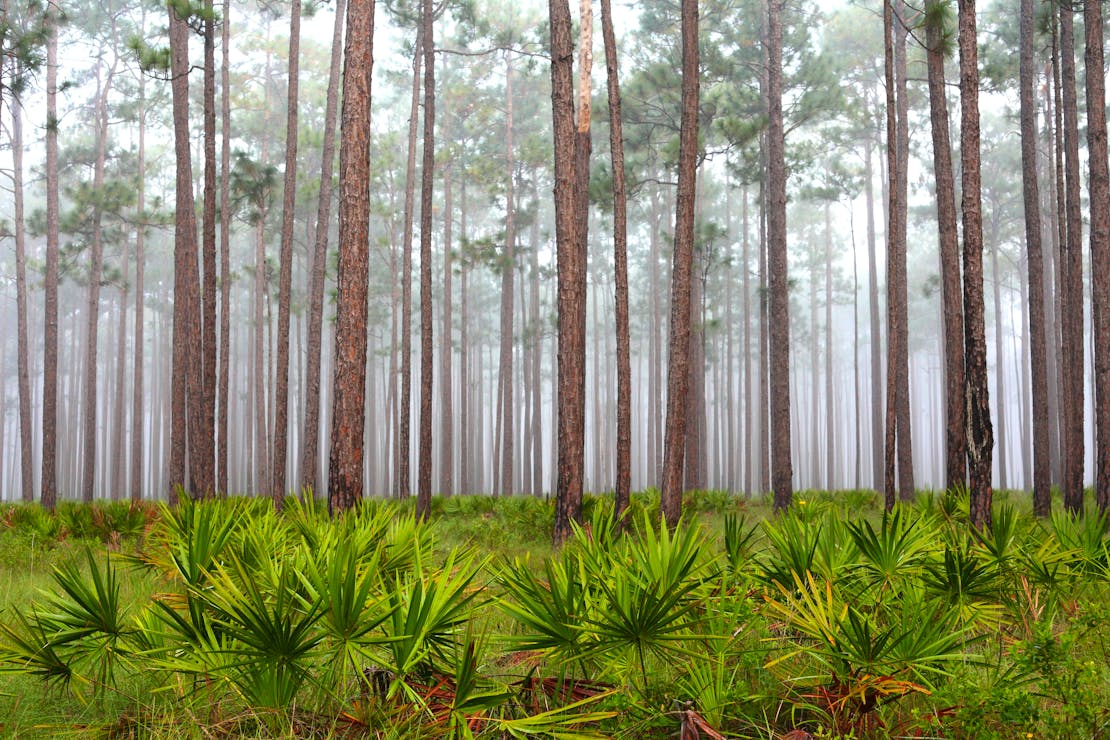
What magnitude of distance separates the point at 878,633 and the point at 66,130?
39.5m

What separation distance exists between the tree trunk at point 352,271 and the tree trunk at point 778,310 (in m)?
9.30

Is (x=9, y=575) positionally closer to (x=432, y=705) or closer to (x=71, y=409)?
(x=432, y=705)

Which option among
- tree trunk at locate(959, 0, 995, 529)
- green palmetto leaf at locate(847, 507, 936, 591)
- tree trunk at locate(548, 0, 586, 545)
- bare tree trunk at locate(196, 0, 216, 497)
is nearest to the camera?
green palmetto leaf at locate(847, 507, 936, 591)

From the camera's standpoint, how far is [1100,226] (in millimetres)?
11875

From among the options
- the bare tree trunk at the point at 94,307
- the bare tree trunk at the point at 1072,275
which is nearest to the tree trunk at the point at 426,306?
the bare tree trunk at the point at 94,307

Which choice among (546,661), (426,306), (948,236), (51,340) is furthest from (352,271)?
(51,340)

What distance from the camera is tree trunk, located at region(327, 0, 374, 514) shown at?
8.89 metres

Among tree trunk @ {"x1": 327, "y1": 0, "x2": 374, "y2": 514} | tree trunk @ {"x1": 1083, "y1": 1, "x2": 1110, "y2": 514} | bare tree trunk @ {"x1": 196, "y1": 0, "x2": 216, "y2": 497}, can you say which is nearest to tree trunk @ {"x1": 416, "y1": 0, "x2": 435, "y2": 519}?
bare tree trunk @ {"x1": 196, "y1": 0, "x2": 216, "y2": 497}

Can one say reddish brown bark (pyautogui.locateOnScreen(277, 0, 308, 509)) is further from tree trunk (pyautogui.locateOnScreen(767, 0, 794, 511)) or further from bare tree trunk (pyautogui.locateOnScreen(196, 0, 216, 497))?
tree trunk (pyautogui.locateOnScreen(767, 0, 794, 511))

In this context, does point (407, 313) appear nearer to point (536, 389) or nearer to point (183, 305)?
point (183, 305)

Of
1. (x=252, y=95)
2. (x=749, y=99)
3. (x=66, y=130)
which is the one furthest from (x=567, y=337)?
(x=66, y=130)

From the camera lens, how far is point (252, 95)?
30.8m

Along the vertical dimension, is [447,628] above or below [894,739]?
above

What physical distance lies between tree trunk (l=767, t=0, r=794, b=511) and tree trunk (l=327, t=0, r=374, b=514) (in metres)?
9.30
